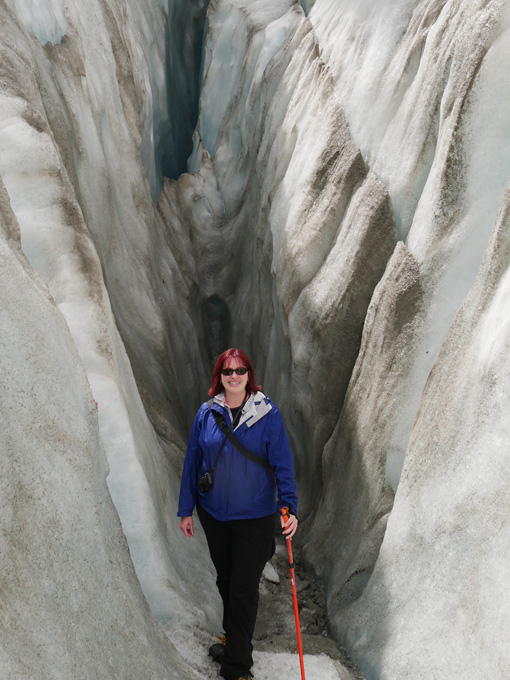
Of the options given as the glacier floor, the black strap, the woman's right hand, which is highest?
the black strap

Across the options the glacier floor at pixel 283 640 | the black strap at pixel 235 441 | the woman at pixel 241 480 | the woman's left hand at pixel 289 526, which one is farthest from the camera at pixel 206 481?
the glacier floor at pixel 283 640

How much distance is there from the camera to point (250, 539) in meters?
2.50

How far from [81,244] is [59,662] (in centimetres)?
223

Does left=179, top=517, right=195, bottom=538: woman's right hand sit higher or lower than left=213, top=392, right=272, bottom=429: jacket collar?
lower

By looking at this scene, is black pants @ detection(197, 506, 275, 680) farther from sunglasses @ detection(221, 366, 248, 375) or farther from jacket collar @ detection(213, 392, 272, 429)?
sunglasses @ detection(221, 366, 248, 375)

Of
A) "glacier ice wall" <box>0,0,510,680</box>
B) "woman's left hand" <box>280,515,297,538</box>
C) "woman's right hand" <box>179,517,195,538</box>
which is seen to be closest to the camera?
"glacier ice wall" <box>0,0,510,680</box>

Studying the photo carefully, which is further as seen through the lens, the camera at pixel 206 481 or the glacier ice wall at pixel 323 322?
the camera at pixel 206 481

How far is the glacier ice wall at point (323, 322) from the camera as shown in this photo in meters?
2.15

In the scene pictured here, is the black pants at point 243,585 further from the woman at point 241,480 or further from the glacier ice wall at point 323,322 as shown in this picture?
the glacier ice wall at point 323,322

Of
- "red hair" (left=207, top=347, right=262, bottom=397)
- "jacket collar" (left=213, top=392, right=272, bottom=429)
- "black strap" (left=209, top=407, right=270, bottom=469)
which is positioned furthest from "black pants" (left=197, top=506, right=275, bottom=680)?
"red hair" (left=207, top=347, right=262, bottom=397)

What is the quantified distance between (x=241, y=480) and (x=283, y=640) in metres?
1.26

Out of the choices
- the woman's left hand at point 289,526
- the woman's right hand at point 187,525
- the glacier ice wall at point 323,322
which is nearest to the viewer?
the glacier ice wall at point 323,322

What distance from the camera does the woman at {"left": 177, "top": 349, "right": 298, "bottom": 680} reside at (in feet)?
8.09

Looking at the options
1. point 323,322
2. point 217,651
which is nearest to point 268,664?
point 217,651
